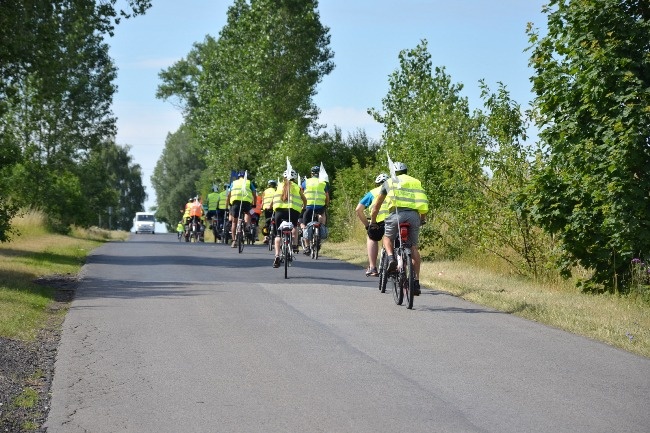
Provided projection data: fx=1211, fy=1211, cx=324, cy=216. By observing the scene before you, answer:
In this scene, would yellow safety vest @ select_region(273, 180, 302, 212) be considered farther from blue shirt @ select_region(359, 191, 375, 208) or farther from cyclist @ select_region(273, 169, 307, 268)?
blue shirt @ select_region(359, 191, 375, 208)

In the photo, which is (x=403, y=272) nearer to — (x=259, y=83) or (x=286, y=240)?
(x=286, y=240)

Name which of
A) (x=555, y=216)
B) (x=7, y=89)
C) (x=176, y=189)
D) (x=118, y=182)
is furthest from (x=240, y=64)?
(x=118, y=182)

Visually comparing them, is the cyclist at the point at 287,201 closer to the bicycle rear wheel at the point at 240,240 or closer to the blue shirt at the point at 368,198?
the blue shirt at the point at 368,198

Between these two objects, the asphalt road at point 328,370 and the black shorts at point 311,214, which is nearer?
the asphalt road at point 328,370

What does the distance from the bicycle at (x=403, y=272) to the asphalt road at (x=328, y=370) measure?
19cm

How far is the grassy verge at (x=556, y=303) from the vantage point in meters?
13.0

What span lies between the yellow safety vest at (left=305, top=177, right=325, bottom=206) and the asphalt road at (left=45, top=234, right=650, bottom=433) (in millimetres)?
9195

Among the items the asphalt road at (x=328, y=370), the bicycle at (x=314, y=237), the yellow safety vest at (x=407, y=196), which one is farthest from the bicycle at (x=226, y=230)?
the yellow safety vest at (x=407, y=196)

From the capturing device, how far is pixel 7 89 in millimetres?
26406

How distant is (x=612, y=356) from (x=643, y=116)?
5201mm

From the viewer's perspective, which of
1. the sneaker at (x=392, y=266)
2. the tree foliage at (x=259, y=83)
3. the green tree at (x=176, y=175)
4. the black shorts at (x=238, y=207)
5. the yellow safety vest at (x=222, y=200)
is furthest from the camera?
the green tree at (x=176, y=175)

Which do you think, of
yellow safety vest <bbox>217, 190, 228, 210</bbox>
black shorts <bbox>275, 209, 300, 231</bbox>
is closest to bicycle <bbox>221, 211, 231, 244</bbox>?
yellow safety vest <bbox>217, 190, 228, 210</bbox>

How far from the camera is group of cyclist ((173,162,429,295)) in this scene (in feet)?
52.0

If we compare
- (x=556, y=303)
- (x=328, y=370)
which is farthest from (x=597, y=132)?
(x=328, y=370)
